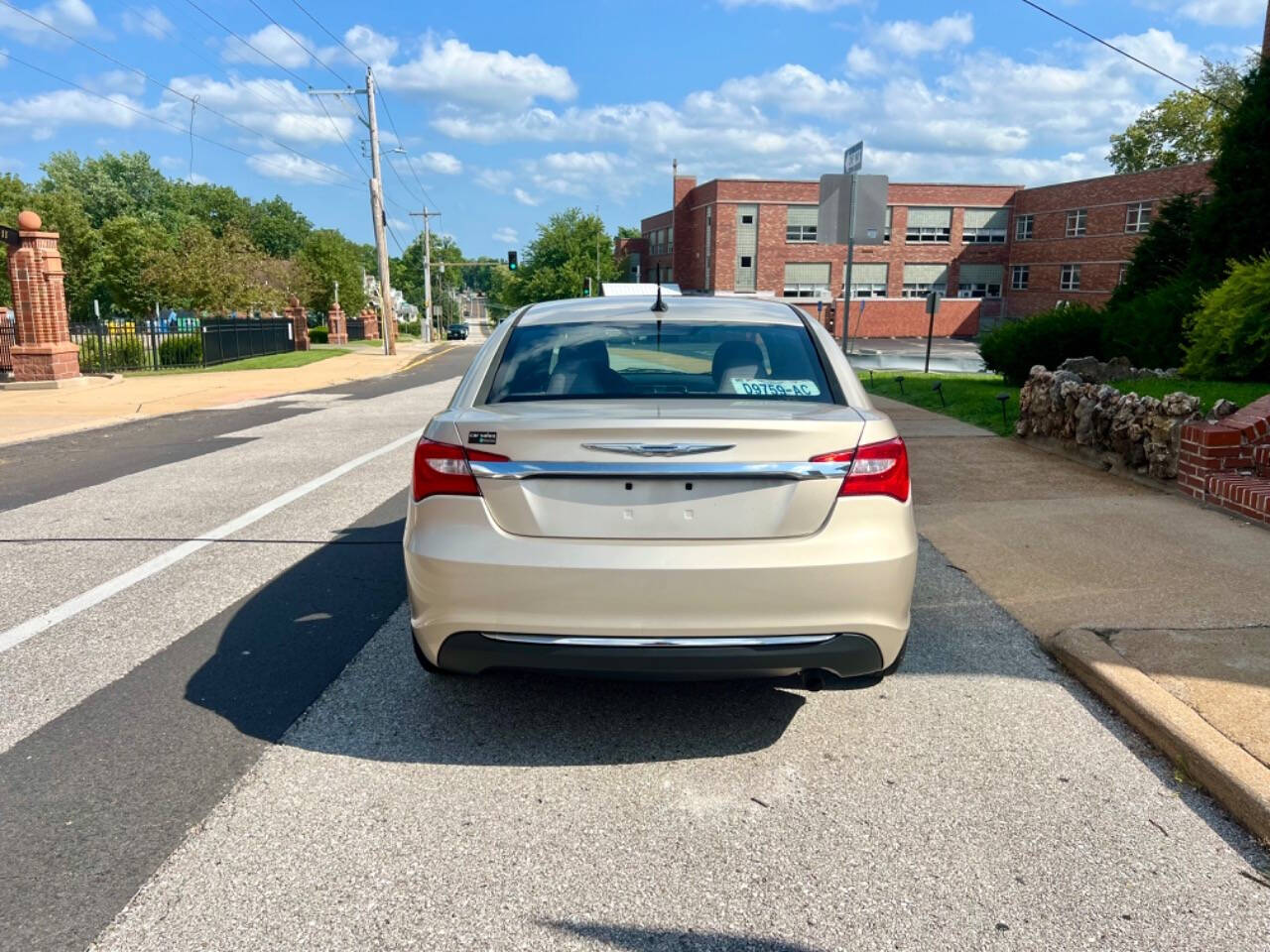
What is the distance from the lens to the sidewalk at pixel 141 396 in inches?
601

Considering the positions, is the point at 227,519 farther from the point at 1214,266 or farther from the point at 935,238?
the point at 935,238

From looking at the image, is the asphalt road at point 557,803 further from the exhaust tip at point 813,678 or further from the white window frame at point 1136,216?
the white window frame at point 1136,216

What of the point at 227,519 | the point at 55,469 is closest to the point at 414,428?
the point at 55,469

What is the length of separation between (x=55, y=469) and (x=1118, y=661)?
1091cm

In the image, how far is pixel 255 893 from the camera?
2.75 metres

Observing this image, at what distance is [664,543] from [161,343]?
1176 inches

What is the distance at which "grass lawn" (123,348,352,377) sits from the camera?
27.9 meters

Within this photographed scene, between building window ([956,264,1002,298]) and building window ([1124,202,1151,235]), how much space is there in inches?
530

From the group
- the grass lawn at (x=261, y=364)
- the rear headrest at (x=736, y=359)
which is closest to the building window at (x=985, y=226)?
the grass lawn at (x=261, y=364)

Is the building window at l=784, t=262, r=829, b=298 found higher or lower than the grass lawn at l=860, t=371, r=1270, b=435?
higher

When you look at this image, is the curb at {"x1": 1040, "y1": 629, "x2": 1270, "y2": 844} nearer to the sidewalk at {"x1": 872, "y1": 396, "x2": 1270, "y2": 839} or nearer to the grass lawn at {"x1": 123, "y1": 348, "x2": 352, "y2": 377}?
the sidewalk at {"x1": 872, "y1": 396, "x2": 1270, "y2": 839}

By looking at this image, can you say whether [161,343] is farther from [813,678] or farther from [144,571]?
[813,678]

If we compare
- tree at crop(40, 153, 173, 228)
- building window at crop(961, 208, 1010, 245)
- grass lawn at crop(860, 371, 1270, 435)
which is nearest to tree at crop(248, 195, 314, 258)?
tree at crop(40, 153, 173, 228)

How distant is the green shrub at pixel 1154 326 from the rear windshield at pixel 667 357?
8.37 meters
